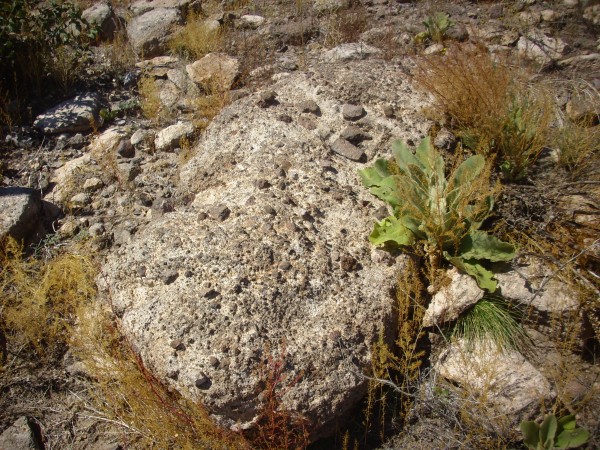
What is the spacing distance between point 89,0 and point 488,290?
5.66 metres

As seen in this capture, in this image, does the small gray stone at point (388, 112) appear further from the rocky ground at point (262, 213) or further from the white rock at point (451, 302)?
the white rock at point (451, 302)

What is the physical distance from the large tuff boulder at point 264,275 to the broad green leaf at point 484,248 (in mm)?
420

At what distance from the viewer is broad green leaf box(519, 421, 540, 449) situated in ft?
7.45

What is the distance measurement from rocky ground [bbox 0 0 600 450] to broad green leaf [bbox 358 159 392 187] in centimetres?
9

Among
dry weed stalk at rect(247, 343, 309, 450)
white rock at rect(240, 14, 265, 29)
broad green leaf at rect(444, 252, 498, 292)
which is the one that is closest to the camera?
dry weed stalk at rect(247, 343, 309, 450)

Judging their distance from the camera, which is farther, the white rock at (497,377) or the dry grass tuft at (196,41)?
the dry grass tuft at (196,41)

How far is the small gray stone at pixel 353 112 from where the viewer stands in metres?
3.55

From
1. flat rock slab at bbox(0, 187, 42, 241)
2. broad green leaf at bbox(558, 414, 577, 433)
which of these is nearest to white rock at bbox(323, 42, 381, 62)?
flat rock slab at bbox(0, 187, 42, 241)

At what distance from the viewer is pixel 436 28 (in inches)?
182

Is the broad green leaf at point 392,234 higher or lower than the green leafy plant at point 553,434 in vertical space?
higher

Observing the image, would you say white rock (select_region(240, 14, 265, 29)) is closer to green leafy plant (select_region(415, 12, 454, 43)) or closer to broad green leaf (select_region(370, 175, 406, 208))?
green leafy plant (select_region(415, 12, 454, 43))

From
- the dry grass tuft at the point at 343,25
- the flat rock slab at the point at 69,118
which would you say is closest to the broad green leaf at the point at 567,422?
the dry grass tuft at the point at 343,25

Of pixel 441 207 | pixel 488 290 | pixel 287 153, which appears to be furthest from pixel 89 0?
pixel 488 290

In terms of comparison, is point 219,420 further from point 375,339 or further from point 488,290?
point 488,290
